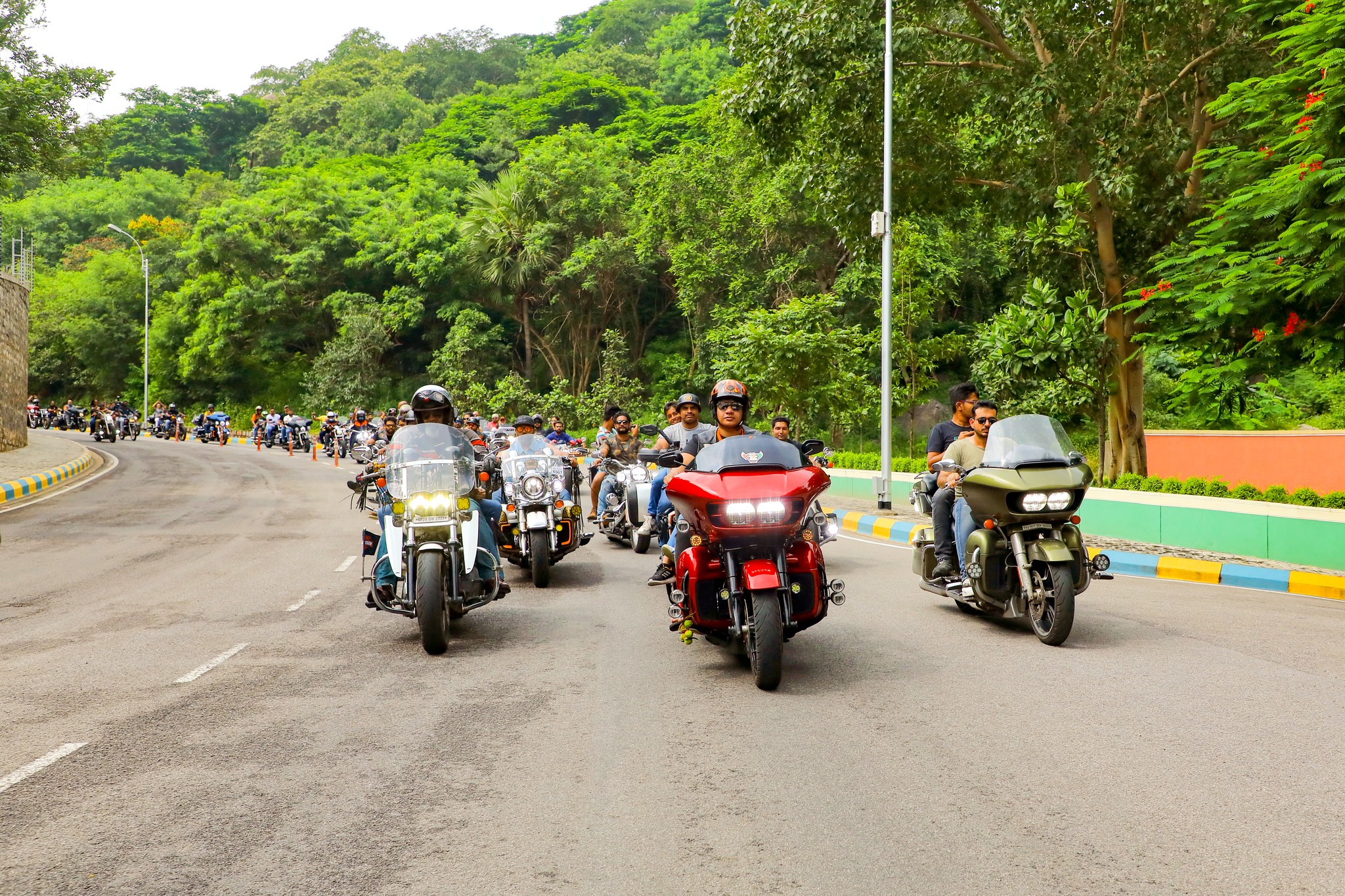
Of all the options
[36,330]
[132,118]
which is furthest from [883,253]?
[132,118]

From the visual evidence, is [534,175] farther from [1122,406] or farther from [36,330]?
[36,330]

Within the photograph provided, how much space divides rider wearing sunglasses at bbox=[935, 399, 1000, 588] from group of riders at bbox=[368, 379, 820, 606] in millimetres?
1193

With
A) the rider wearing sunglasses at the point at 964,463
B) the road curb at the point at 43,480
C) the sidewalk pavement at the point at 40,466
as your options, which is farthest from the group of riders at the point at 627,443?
the sidewalk pavement at the point at 40,466

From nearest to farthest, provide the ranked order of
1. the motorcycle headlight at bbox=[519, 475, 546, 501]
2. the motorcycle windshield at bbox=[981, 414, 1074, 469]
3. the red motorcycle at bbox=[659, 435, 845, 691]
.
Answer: the red motorcycle at bbox=[659, 435, 845, 691]
the motorcycle windshield at bbox=[981, 414, 1074, 469]
the motorcycle headlight at bbox=[519, 475, 546, 501]

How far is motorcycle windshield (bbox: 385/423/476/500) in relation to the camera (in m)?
8.03

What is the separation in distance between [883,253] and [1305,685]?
47.7 feet

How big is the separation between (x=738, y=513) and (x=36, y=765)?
12.6 ft

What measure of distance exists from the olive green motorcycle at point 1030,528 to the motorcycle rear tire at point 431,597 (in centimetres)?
406

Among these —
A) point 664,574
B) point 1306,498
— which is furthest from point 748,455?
point 1306,498

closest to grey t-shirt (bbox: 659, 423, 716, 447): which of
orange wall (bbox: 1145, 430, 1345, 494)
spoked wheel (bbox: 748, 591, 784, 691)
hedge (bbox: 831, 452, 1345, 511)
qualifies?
spoked wheel (bbox: 748, 591, 784, 691)

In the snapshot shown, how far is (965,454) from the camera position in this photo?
377 inches

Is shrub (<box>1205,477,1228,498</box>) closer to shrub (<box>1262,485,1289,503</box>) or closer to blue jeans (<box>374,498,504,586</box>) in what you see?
shrub (<box>1262,485,1289,503</box>)

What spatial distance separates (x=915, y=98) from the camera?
22.7 metres

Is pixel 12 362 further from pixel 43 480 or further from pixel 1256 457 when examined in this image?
pixel 1256 457
